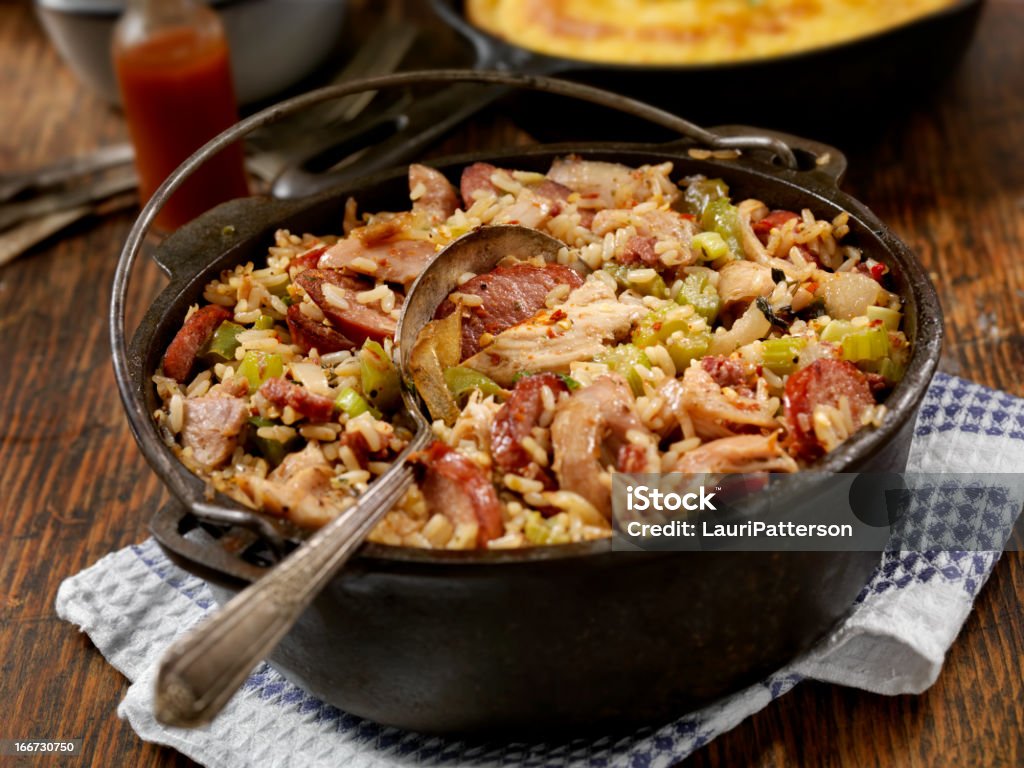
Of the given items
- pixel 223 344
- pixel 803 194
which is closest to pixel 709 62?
pixel 803 194

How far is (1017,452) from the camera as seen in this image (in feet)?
10.9

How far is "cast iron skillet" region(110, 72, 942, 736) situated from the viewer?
2242 millimetres

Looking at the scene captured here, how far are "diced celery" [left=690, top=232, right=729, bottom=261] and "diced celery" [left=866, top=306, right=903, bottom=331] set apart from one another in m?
0.46

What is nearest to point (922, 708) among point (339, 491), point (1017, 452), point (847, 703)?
point (847, 703)

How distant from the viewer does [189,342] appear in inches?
120

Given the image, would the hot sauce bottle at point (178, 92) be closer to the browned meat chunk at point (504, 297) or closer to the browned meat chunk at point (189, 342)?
the browned meat chunk at point (189, 342)

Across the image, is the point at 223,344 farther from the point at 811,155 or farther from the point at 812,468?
the point at 811,155

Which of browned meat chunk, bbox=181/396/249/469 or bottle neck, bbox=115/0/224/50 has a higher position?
bottle neck, bbox=115/0/224/50

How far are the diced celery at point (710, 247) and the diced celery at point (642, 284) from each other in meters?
Result: 0.14

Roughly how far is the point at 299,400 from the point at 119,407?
1607 mm

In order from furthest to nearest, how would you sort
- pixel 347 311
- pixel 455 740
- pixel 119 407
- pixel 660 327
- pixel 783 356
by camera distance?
pixel 119 407 < pixel 347 311 < pixel 660 327 < pixel 783 356 < pixel 455 740

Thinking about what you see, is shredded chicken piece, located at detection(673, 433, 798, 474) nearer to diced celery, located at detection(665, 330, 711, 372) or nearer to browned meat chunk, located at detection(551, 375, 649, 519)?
browned meat chunk, located at detection(551, 375, 649, 519)

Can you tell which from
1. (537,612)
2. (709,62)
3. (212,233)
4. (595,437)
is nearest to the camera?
(537,612)

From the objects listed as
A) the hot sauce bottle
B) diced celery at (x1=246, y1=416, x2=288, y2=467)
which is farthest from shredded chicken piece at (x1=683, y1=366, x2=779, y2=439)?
the hot sauce bottle
